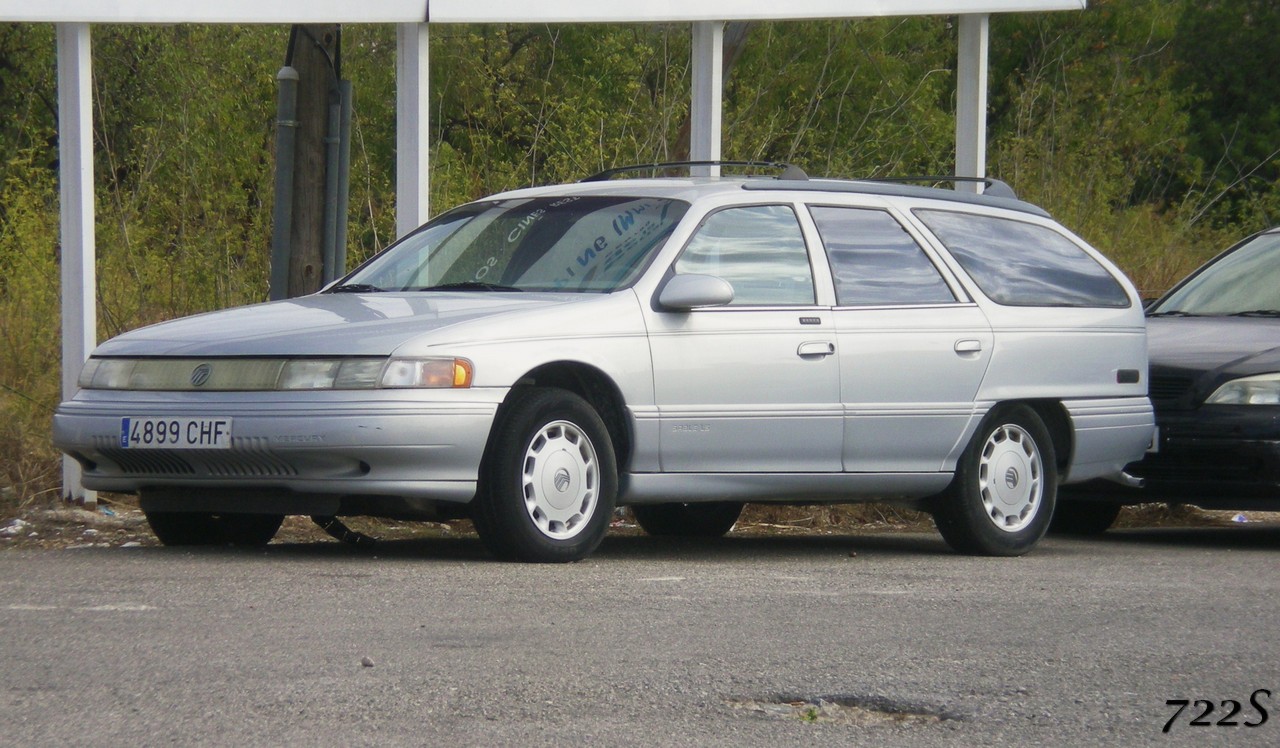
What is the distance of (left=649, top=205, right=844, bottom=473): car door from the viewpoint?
7.84m

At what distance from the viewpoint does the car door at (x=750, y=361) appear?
309 inches

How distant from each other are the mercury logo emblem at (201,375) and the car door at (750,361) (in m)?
1.70

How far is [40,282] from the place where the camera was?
12211 mm

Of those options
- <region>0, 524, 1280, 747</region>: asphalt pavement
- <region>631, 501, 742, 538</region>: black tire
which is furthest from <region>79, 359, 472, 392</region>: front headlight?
<region>631, 501, 742, 538</region>: black tire

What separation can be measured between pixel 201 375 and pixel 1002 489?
3.68m

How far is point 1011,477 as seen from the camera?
8969 millimetres

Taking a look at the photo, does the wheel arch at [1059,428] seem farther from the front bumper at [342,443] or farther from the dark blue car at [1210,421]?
the front bumper at [342,443]

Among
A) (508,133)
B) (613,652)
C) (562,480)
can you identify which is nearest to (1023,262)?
(562,480)

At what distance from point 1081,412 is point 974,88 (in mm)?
3594

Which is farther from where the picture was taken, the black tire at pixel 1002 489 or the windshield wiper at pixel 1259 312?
the windshield wiper at pixel 1259 312

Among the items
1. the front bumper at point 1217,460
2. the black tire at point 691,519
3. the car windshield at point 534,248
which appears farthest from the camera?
the black tire at point 691,519

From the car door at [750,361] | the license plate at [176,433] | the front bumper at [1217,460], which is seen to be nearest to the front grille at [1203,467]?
the front bumper at [1217,460]

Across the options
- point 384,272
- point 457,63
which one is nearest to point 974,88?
point 384,272

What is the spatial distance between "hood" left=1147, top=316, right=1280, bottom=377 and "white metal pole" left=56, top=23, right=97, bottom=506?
17.5 ft
